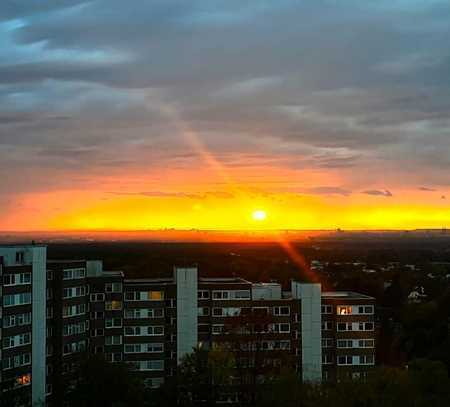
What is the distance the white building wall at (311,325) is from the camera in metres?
63.4

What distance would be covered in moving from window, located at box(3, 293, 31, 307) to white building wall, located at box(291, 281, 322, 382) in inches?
1007

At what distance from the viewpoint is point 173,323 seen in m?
62.8

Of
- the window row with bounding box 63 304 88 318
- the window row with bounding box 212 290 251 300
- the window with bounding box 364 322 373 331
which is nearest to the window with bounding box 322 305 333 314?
the window with bounding box 364 322 373 331

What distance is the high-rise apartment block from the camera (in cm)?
5841

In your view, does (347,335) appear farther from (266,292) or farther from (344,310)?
(266,292)

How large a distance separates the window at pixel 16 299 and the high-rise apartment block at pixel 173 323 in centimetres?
49

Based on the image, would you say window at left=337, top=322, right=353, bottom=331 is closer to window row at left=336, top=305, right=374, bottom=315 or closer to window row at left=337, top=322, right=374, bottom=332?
window row at left=337, top=322, right=374, bottom=332

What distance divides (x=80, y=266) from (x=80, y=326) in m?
5.54

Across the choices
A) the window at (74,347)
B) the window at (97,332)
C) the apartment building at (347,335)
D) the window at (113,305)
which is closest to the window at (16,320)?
the window at (74,347)

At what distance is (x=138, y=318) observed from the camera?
205ft

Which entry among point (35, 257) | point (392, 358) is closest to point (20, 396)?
point (35, 257)

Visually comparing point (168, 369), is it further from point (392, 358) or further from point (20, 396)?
point (392, 358)

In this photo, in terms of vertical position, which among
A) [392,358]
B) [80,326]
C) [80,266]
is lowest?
[392,358]

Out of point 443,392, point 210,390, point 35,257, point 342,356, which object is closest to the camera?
point 443,392
